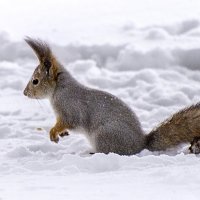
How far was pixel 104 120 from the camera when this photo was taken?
4.43 m

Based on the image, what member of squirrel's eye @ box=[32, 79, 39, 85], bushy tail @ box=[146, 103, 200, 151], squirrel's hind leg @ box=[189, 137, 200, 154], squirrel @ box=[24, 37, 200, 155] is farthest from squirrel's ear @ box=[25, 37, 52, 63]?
squirrel's hind leg @ box=[189, 137, 200, 154]

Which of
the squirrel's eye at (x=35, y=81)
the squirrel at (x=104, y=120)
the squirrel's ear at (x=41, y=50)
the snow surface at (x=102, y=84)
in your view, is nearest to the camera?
the snow surface at (x=102, y=84)

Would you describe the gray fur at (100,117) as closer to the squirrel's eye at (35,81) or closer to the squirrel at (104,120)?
the squirrel at (104,120)

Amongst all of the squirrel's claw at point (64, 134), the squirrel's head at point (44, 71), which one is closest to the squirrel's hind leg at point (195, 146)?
the squirrel's claw at point (64, 134)

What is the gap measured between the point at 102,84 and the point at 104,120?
3417mm

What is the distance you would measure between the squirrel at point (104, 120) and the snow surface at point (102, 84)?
0.35 feet

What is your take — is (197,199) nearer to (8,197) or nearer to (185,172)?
(185,172)

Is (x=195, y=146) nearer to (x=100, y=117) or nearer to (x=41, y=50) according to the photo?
(x=100, y=117)

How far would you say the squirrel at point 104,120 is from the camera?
431 centimetres

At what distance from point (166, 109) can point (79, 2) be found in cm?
728

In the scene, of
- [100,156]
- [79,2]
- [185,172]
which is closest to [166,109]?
[100,156]

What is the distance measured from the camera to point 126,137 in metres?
4.36

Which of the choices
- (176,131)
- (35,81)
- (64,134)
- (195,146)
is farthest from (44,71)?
(195,146)

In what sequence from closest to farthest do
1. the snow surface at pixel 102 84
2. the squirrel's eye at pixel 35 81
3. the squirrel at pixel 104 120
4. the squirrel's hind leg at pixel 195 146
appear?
the snow surface at pixel 102 84 < the squirrel's hind leg at pixel 195 146 < the squirrel at pixel 104 120 < the squirrel's eye at pixel 35 81
